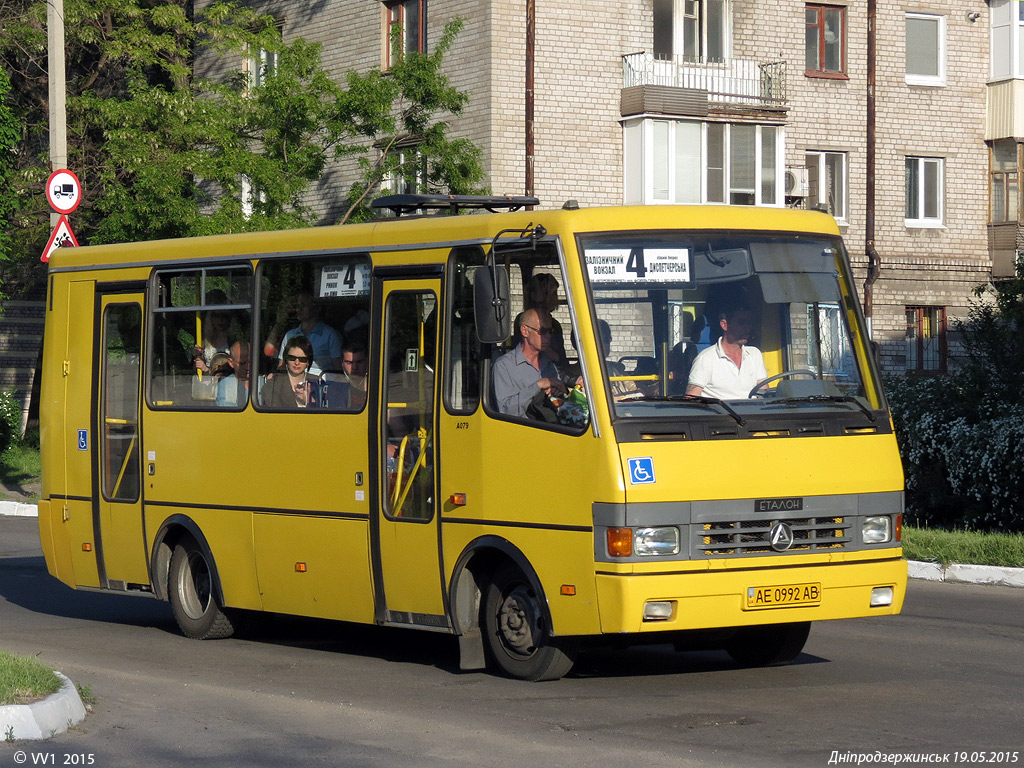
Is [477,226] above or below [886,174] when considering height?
below

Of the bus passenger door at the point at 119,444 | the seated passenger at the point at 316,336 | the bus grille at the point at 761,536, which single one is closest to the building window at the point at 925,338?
the bus passenger door at the point at 119,444

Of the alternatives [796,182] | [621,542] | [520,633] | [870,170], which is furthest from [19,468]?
[621,542]

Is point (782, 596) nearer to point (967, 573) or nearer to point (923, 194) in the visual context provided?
point (967, 573)

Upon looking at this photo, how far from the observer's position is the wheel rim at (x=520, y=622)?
30.3ft

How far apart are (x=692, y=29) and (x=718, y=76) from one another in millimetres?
1122

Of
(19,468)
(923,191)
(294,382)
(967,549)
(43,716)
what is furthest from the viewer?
(923,191)

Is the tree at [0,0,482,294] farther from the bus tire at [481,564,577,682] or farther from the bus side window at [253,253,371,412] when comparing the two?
the bus tire at [481,564,577,682]

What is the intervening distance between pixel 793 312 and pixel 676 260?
31.0 inches

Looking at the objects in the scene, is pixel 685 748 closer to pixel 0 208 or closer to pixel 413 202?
pixel 413 202

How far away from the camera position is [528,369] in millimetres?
9203

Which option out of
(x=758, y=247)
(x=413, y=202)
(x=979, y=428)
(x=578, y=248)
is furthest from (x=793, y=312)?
(x=979, y=428)

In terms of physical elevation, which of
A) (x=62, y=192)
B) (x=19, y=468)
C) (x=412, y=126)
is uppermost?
(x=412, y=126)

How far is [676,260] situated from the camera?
30.3 ft

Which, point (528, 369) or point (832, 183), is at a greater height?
point (832, 183)
